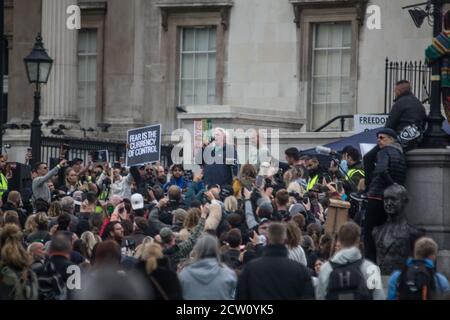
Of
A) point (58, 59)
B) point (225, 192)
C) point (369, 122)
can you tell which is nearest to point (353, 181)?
point (225, 192)

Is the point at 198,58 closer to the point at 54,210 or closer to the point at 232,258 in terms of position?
the point at 54,210

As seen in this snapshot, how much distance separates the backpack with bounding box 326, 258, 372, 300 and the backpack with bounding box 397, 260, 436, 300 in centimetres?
31

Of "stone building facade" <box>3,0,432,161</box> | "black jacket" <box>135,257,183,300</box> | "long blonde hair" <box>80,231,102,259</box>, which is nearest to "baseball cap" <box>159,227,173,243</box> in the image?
"long blonde hair" <box>80,231,102,259</box>

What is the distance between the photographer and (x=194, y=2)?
4281 cm

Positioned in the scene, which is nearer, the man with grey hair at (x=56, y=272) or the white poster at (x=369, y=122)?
the man with grey hair at (x=56, y=272)

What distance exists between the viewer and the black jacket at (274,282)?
49.1ft

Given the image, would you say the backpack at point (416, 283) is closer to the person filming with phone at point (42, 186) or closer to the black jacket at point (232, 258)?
the black jacket at point (232, 258)

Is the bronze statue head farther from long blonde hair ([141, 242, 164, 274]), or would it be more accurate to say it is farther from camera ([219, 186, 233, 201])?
camera ([219, 186, 233, 201])

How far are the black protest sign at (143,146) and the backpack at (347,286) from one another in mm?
12330

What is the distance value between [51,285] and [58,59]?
2553cm

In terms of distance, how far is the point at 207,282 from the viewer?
610 inches

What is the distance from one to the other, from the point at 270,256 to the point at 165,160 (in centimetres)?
2268

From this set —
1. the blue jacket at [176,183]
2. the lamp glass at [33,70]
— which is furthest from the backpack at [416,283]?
the lamp glass at [33,70]

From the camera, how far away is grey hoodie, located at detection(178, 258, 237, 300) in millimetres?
15438
